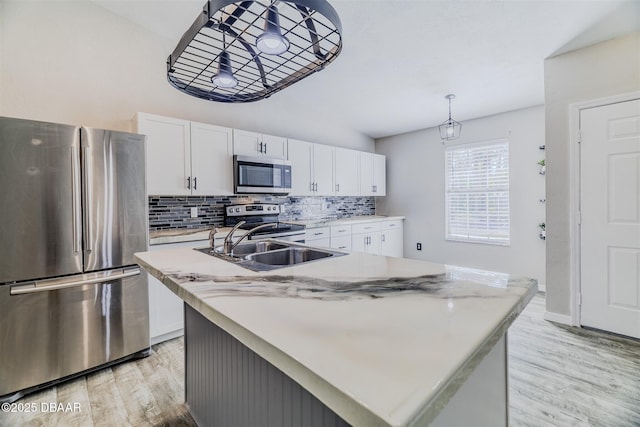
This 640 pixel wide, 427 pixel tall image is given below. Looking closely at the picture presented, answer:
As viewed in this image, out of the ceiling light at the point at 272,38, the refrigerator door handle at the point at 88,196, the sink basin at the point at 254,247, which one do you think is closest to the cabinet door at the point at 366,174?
the sink basin at the point at 254,247

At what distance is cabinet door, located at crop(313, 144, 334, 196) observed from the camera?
13.7ft

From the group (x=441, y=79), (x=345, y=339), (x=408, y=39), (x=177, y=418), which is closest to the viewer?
(x=345, y=339)

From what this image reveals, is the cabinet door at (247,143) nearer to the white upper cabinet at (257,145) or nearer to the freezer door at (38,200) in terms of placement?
the white upper cabinet at (257,145)

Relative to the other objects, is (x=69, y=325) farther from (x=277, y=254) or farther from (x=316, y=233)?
(x=316, y=233)

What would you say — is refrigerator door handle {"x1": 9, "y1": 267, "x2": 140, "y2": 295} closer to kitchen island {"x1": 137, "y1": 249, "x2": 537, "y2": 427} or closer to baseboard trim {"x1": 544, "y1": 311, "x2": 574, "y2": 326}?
kitchen island {"x1": 137, "y1": 249, "x2": 537, "y2": 427}

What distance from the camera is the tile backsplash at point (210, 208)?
301 cm

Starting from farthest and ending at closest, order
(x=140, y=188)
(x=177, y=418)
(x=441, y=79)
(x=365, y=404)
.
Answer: (x=441, y=79) < (x=140, y=188) < (x=177, y=418) < (x=365, y=404)

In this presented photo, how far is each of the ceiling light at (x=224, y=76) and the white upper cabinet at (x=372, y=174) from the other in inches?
140

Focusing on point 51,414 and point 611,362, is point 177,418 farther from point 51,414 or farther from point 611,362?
point 611,362

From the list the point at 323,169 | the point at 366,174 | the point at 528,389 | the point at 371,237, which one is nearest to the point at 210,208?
the point at 323,169

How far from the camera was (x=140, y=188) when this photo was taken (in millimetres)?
2355

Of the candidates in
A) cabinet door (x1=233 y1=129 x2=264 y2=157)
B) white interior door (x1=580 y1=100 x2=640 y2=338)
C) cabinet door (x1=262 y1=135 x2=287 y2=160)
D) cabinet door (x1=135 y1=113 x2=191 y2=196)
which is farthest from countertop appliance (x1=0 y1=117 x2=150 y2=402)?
white interior door (x1=580 y1=100 x2=640 y2=338)

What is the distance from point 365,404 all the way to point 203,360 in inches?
54.2

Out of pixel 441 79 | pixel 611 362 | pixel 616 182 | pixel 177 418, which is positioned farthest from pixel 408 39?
pixel 177 418
